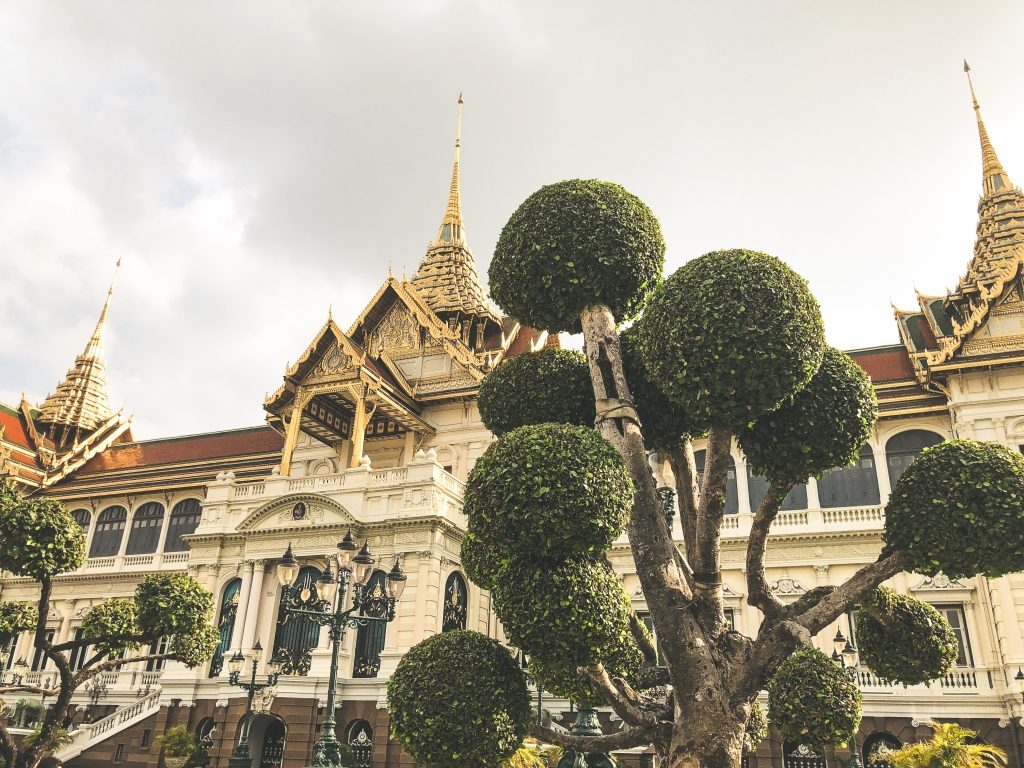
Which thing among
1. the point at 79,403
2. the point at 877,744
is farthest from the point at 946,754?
the point at 79,403

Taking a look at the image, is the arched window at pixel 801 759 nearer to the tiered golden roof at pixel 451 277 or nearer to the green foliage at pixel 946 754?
the green foliage at pixel 946 754

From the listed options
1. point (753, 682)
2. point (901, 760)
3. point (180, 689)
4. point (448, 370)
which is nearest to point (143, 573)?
point (180, 689)

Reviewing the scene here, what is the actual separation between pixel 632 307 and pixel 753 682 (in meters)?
4.62

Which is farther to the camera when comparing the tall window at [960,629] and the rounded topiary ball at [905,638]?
the tall window at [960,629]

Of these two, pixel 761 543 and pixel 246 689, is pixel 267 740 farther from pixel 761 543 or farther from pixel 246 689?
pixel 761 543

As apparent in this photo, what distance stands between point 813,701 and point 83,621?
16.0 metres

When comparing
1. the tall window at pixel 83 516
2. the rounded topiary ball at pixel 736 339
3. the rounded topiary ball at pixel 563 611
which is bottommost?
the rounded topiary ball at pixel 563 611

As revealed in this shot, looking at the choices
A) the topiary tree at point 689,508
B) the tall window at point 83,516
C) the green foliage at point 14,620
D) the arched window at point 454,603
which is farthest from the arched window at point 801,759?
the tall window at point 83,516

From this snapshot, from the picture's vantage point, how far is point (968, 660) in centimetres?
2059

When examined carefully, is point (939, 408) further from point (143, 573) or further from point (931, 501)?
point (143, 573)

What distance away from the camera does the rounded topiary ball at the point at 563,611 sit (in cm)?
814

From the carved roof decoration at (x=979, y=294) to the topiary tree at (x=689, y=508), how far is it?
15.8 m

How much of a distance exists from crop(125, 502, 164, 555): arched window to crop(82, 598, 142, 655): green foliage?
48.7 feet

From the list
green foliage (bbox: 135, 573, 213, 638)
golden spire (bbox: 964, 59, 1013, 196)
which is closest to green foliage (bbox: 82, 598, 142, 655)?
green foliage (bbox: 135, 573, 213, 638)
